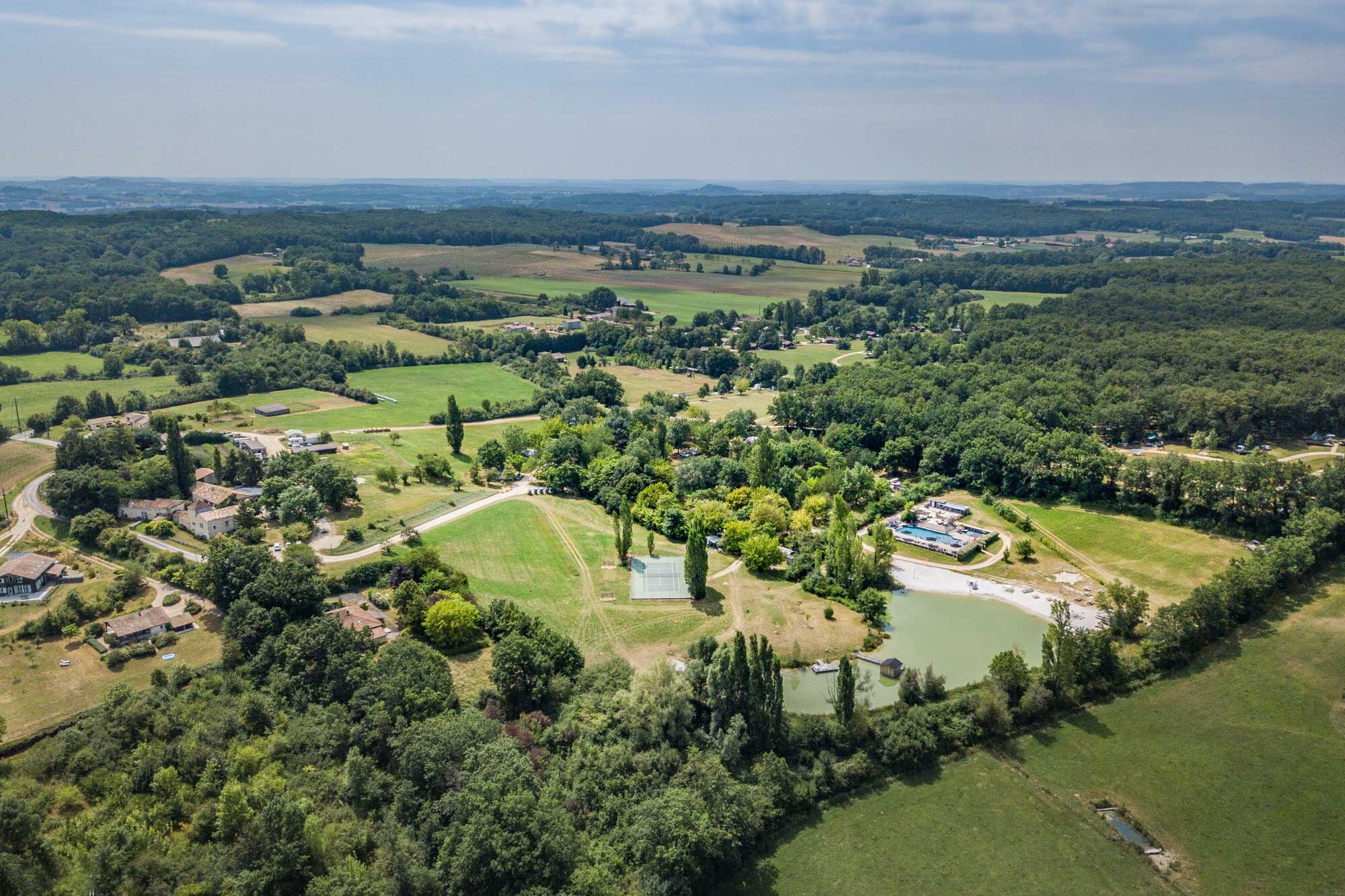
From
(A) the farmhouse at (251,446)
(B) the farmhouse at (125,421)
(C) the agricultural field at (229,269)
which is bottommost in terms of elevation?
(A) the farmhouse at (251,446)

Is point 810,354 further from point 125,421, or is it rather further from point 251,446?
point 125,421

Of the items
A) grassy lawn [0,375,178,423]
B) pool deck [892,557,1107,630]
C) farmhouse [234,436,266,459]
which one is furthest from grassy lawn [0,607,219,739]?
grassy lawn [0,375,178,423]

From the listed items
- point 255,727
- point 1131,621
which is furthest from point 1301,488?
point 255,727

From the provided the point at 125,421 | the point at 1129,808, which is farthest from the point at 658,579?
the point at 125,421

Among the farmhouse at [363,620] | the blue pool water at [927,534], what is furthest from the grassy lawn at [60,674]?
the blue pool water at [927,534]

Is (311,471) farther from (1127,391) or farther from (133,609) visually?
(1127,391)

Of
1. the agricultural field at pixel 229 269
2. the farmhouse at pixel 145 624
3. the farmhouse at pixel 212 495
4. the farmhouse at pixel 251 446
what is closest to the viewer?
the farmhouse at pixel 145 624

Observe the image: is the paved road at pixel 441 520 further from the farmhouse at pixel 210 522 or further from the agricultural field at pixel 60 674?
the agricultural field at pixel 60 674
